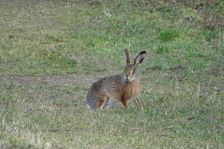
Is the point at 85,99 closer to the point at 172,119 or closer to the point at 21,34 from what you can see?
the point at 172,119

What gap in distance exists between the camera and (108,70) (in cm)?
1389

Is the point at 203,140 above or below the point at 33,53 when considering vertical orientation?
above

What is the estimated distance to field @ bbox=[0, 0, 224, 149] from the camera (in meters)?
8.84

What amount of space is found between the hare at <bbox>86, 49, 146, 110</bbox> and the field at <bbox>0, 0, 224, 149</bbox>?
5.4 inches

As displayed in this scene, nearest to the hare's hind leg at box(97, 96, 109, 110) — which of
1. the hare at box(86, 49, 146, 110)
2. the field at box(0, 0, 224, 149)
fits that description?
the hare at box(86, 49, 146, 110)

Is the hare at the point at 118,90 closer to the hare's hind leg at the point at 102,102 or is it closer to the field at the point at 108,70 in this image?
the hare's hind leg at the point at 102,102

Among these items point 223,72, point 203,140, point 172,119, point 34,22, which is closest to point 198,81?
point 223,72

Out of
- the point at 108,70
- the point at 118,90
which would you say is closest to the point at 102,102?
the point at 118,90

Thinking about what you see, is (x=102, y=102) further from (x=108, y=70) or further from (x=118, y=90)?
(x=108, y=70)

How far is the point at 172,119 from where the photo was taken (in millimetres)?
9773

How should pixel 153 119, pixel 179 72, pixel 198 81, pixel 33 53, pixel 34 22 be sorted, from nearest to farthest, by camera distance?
pixel 153 119
pixel 198 81
pixel 179 72
pixel 33 53
pixel 34 22

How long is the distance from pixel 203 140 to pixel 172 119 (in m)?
1.14

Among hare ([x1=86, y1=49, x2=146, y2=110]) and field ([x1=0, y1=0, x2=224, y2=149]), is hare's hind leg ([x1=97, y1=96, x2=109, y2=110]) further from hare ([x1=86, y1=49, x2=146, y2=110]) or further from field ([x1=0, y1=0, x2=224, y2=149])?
field ([x1=0, y1=0, x2=224, y2=149])

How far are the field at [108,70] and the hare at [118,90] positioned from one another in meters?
0.14
